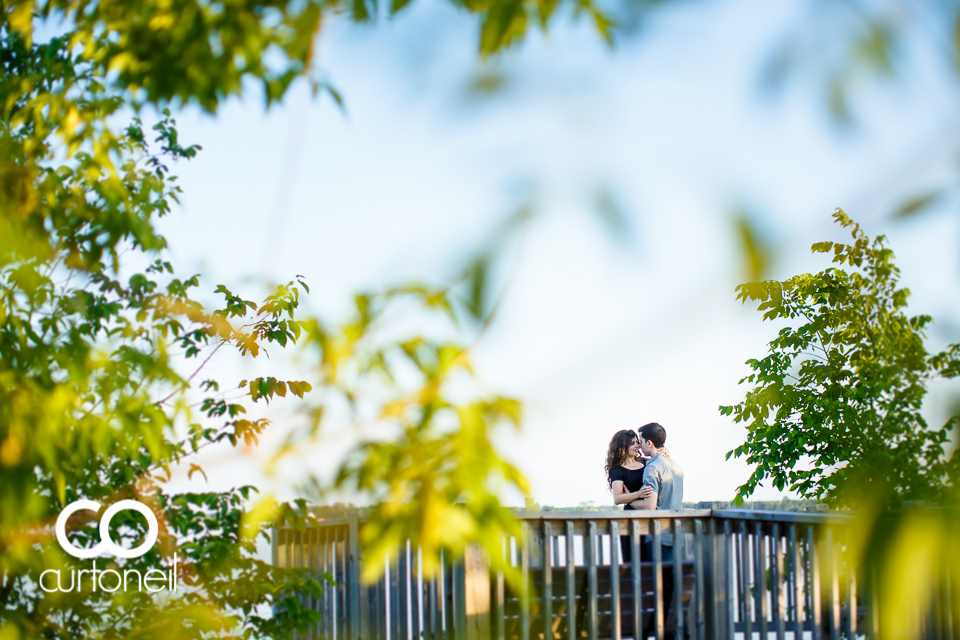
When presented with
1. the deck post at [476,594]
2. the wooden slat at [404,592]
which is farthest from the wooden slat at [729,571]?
the wooden slat at [404,592]

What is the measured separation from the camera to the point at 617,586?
390 cm

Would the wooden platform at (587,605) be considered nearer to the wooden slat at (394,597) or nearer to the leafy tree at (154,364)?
the wooden slat at (394,597)

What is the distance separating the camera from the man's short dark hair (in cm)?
518

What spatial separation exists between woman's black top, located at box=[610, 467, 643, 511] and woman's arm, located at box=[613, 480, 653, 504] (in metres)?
0.04

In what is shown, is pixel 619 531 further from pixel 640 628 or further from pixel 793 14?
pixel 793 14

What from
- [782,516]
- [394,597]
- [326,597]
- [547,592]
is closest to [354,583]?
[394,597]

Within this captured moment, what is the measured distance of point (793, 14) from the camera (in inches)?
38.4

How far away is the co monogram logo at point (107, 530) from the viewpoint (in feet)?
8.09

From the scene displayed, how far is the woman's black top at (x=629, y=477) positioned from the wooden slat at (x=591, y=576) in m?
1.27

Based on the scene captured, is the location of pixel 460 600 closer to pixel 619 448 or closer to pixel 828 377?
pixel 619 448

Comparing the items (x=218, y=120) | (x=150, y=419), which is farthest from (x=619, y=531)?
(x=218, y=120)

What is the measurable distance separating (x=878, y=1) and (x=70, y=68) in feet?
6.64

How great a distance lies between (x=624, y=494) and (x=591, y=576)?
4.27 feet

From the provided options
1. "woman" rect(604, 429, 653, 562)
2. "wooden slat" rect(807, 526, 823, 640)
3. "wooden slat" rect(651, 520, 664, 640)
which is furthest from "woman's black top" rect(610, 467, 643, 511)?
"wooden slat" rect(807, 526, 823, 640)
